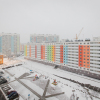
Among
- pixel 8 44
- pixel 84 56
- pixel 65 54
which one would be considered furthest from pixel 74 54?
pixel 8 44

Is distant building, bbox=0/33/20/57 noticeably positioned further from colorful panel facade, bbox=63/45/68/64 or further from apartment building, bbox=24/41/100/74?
colorful panel facade, bbox=63/45/68/64

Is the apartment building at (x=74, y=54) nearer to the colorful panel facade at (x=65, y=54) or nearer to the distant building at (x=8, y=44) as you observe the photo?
the colorful panel facade at (x=65, y=54)

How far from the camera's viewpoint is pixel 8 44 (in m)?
82.2

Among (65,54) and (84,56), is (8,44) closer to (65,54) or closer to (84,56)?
(65,54)

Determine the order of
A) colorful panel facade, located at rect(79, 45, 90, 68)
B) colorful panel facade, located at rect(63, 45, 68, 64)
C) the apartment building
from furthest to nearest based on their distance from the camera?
colorful panel facade, located at rect(63, 45, 68, 64) → colorful panel facade, located at rect(79, 45, 90, 68) → the apartment building

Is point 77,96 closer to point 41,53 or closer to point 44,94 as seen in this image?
point 44,94

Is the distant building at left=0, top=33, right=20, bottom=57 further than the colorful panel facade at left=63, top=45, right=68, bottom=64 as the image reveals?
Yes

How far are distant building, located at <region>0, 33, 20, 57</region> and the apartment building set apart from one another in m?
47.7

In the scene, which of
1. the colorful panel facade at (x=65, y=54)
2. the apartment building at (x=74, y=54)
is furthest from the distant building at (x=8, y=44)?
the colorful panel facade at (x=65, y=54)

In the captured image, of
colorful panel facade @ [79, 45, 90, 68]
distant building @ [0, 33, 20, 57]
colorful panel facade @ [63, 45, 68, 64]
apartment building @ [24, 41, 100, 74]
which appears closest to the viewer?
apartment building @ [24, 41, 100, 74]

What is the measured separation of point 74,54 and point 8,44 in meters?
76.4

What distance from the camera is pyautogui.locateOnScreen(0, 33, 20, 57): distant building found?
8031 cm

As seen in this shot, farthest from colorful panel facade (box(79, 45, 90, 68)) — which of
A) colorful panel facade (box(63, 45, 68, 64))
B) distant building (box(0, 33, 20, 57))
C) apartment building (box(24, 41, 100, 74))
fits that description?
distant building (box(0, 33, 20, 57))

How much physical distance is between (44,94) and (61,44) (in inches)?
1170
